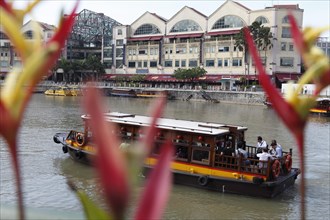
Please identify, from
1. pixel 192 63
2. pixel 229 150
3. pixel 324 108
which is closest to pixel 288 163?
pixel 229 150

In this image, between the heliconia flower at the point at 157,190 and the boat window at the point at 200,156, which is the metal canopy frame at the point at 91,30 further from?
the heliconia flower at the point at 157,190

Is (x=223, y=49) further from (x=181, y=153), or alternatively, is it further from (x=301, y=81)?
(x=301, y=81)

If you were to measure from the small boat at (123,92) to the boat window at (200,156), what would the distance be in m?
40.2

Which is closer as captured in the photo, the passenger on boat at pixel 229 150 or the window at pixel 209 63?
the passenger on boat at pixel 229 150

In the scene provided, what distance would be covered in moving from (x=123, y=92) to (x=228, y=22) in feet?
44.8

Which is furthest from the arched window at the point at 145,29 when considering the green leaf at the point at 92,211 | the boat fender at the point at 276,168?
the green leaf at the point at 92,211

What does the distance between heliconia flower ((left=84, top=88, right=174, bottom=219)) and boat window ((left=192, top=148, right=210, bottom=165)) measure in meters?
10.0

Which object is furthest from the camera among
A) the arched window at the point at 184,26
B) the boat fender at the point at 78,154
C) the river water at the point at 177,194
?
the arched window at the point at 184,26

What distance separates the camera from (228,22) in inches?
1981

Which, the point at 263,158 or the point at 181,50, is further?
the point at 181,50

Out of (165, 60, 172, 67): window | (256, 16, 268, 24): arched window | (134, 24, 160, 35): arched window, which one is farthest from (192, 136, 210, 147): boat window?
(134, 24, 160, 35): arched window

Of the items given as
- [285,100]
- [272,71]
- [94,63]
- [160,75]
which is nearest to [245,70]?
[272,71]

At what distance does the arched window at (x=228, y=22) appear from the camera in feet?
162

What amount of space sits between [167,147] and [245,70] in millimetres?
47826
